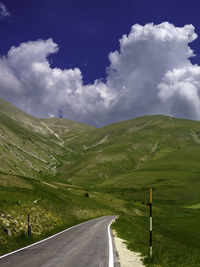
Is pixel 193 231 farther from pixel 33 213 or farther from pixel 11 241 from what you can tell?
pixel 11 241

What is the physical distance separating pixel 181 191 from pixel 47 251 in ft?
472

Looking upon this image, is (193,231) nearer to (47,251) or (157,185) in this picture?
(47,251)

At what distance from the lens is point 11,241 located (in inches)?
715

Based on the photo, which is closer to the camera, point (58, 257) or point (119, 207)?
point (58, 257)

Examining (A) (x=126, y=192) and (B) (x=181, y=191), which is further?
(A) (x=126, y=192)

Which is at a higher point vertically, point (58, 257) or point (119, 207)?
point (58, 257)

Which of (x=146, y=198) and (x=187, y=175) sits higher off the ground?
(x=187, y=175)

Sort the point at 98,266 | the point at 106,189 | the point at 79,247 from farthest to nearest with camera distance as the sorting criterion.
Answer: the point at 106,189 → the point at 79,247 → the point at 98,266

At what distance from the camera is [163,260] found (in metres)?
13.0

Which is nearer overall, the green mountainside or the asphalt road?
the asphalt road

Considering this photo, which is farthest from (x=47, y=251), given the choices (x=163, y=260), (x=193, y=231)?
(x=193, y=231)

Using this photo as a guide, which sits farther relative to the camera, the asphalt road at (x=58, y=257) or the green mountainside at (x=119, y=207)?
the green mountainside at (x=119, y=207)

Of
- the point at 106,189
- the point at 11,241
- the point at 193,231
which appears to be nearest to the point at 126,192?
the point at 106,189

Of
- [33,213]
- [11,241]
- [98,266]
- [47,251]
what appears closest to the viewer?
[98,266]
